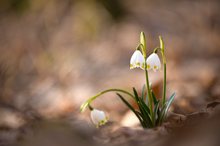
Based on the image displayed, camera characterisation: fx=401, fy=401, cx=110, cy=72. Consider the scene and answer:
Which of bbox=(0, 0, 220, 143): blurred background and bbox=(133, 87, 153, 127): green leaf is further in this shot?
bbox=(0, 0, 220, 143): blurred background

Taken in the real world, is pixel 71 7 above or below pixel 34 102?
above

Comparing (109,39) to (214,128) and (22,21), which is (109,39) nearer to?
(22,21)

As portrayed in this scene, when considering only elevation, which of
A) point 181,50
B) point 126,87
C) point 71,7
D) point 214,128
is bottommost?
point 214,128

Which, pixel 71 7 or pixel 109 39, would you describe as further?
pixel 71 7

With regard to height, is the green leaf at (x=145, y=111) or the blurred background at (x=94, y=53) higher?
the blurred background at (x=94, y=53)

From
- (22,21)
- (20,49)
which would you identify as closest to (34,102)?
(20,49)

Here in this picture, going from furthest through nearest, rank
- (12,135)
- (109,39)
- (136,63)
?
(109,39), (12,135), (136,63)

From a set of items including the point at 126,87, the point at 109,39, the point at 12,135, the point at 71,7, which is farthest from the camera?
the point at 71,7

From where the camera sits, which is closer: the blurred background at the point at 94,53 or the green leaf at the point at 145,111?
the green leaf at the point at 145,111
